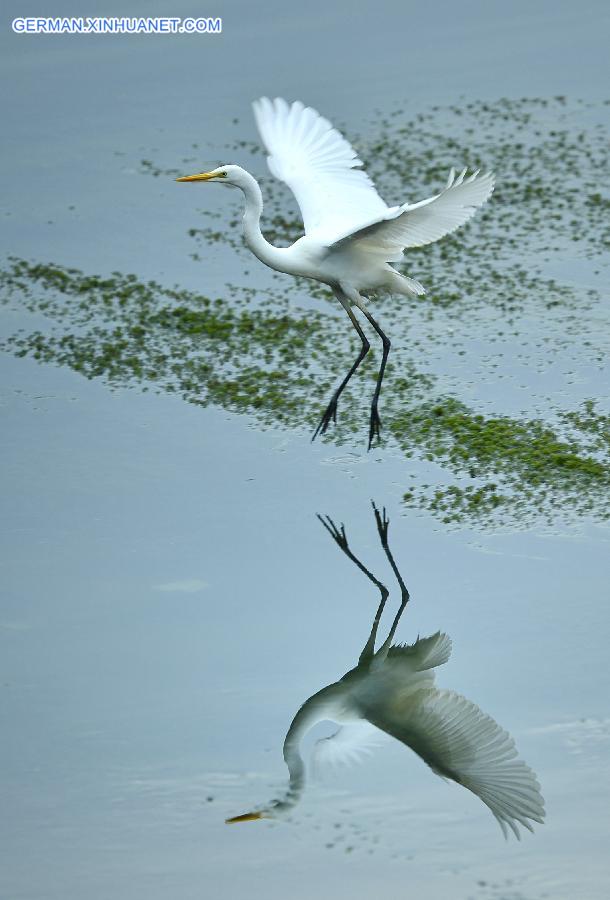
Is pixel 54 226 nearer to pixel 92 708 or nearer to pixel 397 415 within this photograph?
pixel 397 415

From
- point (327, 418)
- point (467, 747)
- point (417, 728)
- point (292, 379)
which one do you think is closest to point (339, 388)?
point (327, 418)

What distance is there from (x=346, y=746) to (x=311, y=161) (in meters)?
3.54

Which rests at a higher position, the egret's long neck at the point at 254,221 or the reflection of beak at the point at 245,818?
the egret's long neck at the point at 254,221

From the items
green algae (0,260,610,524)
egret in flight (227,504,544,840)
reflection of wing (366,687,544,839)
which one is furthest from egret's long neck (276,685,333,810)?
green algae (0,260,610,524)

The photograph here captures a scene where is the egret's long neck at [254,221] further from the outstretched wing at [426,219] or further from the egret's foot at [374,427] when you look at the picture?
the egret's foot at [374,427]

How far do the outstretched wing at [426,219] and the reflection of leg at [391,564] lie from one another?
1.08 m

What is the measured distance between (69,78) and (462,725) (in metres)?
7.59

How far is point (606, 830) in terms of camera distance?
412 cm

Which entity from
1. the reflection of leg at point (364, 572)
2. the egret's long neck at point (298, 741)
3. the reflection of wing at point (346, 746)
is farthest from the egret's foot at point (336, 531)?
the reflection of wing at point (346, 746)

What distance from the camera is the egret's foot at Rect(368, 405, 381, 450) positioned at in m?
6.49

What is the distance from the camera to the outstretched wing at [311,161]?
7250 millimetres

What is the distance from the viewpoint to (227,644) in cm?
523

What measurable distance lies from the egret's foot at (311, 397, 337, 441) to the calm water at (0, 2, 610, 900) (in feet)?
0.23

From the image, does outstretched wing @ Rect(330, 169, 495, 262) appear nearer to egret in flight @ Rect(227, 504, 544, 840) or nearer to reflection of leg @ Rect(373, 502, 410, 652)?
reflection of leg @ Rect(373, 502, 410, 652)
